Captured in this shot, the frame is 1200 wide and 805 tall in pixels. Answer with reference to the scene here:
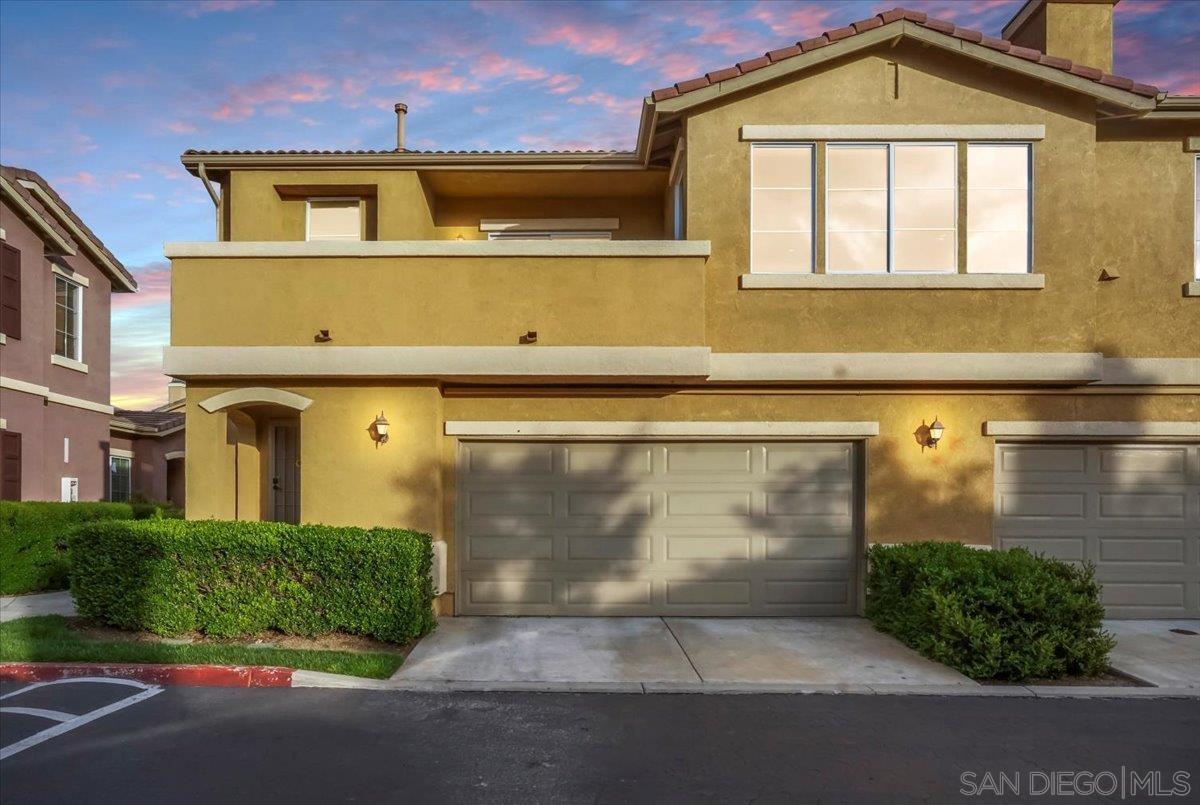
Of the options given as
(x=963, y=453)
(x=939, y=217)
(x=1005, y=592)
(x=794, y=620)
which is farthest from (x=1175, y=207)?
(x=794, y=620)

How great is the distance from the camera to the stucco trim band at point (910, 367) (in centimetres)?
934

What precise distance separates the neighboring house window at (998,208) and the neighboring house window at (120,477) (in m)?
22.9

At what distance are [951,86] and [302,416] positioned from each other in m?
9.25

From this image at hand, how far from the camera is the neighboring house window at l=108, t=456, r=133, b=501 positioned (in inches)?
872

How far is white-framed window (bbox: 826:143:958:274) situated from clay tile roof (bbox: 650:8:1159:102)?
1.25 m

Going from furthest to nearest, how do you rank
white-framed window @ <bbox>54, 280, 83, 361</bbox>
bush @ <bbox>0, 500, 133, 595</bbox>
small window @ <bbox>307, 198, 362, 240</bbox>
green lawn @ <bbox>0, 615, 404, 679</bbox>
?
white-framed window @ <bbox>54, 280, 83, 361</bbox> < small window @ <bbox>307, 198, 362, 240</bbox> < bush @ <bbox>0, 500, 133, 595</bbox> < green lawn @ <bbox>0, 615, 404, 679</bbox>

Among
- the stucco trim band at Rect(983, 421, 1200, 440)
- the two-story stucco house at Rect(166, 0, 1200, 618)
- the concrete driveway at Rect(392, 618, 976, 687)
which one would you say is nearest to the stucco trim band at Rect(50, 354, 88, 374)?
the two-story stucco house at Rect(166, 0, 1200, 618)

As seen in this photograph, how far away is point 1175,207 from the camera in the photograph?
32.5 ft

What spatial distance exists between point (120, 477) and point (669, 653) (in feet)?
69.4

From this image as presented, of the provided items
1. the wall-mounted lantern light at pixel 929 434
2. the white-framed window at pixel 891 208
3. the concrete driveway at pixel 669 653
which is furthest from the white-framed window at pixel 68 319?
the wall-mounted lantern light at pixel 929 434

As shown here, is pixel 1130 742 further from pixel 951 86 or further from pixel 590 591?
pixel 951 86

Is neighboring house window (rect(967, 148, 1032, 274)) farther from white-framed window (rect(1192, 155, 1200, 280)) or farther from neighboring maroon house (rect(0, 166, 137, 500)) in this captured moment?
neighboring maroon house (rect(0, 166, 137, 500))

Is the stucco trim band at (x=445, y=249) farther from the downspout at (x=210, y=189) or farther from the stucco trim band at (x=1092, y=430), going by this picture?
the stucco trim band at (x=1092, y=430)

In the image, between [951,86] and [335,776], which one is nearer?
[335,776]
